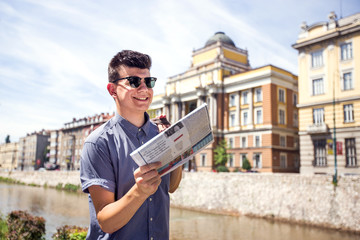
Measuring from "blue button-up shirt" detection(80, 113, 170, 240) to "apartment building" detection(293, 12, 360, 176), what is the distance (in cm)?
2697

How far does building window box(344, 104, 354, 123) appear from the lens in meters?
27.8

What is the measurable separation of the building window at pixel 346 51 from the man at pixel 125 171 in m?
30.7

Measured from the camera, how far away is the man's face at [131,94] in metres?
2.45

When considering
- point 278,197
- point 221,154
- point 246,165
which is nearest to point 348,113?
point 278,197

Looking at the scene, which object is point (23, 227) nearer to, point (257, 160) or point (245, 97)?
Answer: point (257, 160)

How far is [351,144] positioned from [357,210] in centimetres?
1078

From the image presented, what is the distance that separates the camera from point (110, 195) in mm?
2137

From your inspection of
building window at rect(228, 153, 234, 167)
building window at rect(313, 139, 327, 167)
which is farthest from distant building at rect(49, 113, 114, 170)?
building window at rect(313, 139, 327, 167)

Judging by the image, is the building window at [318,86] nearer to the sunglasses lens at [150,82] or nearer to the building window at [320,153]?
the building window at [320,153]

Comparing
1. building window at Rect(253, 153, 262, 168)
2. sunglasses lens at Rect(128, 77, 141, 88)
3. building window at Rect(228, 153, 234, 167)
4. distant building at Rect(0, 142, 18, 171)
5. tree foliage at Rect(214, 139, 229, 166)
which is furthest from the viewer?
distant building at Rect(0, 142, 18, 171)

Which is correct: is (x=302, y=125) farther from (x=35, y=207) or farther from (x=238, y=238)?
(x=35, y=207)

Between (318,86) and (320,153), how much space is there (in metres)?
6.45

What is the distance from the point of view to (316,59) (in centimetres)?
3031

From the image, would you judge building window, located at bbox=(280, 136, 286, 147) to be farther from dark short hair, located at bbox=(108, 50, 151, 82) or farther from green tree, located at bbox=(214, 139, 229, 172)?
dark short hair, located at bbox=(108, 50, 151, 82)
